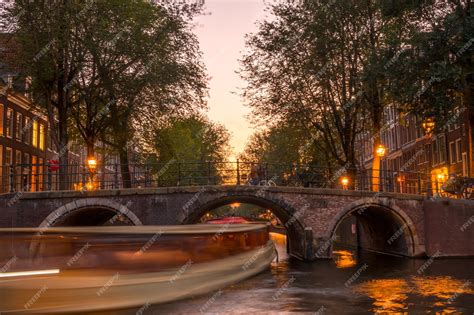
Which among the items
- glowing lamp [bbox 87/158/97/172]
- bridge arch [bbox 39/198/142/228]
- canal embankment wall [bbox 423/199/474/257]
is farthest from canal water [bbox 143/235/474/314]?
glowing lamp [bbox 87/158/97/172]

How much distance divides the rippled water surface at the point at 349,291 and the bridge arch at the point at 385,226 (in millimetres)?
2906

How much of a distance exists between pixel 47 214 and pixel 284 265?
9382 mm

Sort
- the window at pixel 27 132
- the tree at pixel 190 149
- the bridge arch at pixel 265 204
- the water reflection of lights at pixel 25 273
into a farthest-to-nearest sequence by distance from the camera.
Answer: the window at pixel 27 132 → the tree at pixel 190 149 → the bridge arch at pixel 265 204 → the water reflection of lights at pixel 25 273

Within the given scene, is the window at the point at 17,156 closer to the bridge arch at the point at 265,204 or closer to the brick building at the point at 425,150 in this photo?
the bridge arch at the point at 265,204

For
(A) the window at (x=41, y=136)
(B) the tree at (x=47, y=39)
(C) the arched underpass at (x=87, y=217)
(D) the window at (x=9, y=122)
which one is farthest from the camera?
(A) the window at (x=41, y=136)

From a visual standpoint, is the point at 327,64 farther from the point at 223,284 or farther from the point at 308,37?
the point at 223,284

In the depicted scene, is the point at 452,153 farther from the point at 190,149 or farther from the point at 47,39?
the point at 47,39

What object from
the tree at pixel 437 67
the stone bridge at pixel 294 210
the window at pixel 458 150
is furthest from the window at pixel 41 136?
the window at pixel 458 150

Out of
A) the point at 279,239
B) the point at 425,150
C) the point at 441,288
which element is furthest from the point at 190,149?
the point at 441,288

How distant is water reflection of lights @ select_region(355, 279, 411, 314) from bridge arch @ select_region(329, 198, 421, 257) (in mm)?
8144

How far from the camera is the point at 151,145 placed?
104ft

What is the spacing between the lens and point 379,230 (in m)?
32.3

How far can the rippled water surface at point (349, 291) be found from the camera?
44.4 ft

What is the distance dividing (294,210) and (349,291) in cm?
988
